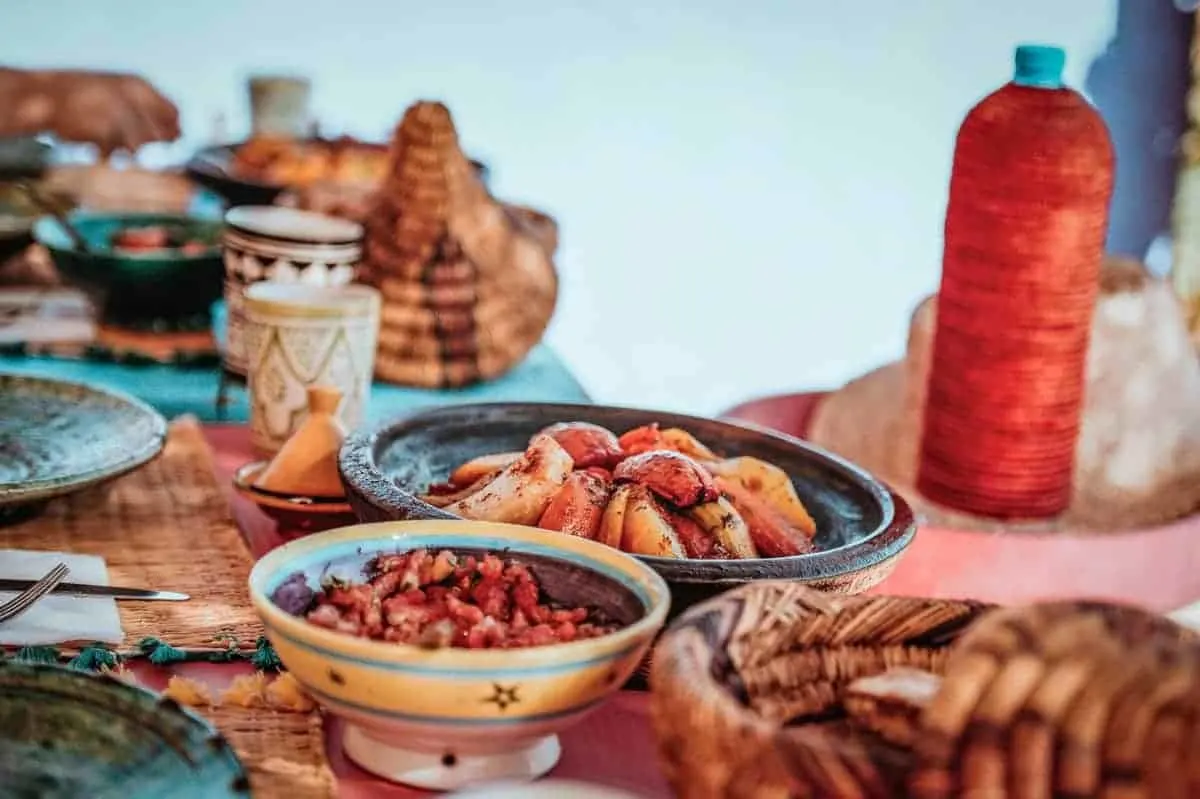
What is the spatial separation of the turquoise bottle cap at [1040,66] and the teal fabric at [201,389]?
0.68 m

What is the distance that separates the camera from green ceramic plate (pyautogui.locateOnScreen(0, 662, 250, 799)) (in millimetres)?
751

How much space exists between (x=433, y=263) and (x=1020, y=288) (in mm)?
867

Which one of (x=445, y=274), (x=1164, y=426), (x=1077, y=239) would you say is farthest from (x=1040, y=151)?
(x=445, y=274)

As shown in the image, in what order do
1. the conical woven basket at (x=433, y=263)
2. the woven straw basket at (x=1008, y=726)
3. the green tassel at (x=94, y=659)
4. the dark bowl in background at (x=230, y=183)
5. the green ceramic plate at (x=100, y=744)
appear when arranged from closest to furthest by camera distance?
the woven straw basket at (x=1008, y=726) < the green ceramic plate at (x=100, y=744) < the green tassel at (x=94, y=659) < the conical woven basket at (x=433, y=263) < the dark bowl in background at (x=230, y=183)

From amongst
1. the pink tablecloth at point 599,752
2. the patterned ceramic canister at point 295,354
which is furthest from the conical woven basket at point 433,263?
the pink tablecloth at point 599,752

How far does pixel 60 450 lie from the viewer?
135 centimetres

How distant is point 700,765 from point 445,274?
1383 mm

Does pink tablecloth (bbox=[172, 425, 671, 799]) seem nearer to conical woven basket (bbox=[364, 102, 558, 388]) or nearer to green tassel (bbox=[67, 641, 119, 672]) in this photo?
green tassel (bbox=[67, 641, 119, 672])

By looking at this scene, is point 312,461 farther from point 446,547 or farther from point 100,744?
point 100,744

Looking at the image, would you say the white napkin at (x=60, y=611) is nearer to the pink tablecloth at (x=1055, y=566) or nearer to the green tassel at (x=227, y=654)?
the green tassel at (x=227, y=654)

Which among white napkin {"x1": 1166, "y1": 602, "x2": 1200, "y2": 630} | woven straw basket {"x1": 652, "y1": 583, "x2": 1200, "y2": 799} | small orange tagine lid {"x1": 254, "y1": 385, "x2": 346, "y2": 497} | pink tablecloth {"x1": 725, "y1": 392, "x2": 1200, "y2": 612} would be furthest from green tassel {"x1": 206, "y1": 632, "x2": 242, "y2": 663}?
white napkin {"x1": 1166, "y1": 602, "x2": 1200, "y2": 630}

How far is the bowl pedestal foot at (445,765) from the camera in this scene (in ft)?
2.79

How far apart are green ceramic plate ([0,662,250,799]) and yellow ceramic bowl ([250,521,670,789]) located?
72 mm

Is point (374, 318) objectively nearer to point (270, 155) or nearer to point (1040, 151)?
point (1040, 151)
